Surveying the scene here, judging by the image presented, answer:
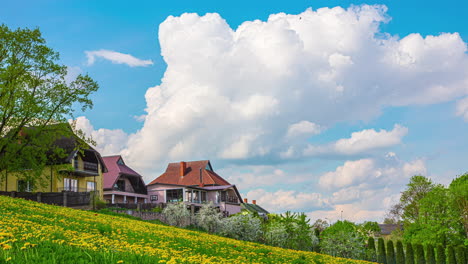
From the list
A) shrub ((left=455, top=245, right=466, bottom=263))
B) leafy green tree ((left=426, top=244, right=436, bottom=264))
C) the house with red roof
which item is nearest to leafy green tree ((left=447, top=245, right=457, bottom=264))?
shrub ((left=455, top=245, right=466, bottom=263))

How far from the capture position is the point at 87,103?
144ft

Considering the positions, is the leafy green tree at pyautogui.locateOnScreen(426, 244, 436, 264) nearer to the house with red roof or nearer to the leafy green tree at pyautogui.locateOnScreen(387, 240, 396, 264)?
the leafy green tree at pyautogui.locateOnScreen(387, 240, 396, 264)

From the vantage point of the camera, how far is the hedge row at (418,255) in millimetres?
47562

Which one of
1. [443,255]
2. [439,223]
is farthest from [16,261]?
[439,223]

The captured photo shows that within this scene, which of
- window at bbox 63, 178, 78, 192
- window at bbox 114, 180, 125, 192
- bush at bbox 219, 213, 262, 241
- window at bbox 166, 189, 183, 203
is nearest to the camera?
bush at bbox 219, 213, 262, 241

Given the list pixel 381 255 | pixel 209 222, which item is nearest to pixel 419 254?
pixel 381 255

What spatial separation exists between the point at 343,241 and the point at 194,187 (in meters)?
35.7

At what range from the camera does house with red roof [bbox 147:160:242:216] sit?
7443 cm

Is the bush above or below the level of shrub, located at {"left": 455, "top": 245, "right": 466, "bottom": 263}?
above

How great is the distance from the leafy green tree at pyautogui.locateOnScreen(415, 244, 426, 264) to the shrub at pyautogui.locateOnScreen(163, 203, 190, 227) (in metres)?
24.6

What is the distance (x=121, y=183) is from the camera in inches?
2795

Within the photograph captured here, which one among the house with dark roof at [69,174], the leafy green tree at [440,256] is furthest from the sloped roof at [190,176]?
the leafy green tree at [440,256]

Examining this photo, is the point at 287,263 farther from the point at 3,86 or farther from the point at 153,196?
the point at 153,196

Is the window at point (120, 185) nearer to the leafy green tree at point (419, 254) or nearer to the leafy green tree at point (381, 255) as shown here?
A: the leafy green tree at point (381, 255)
